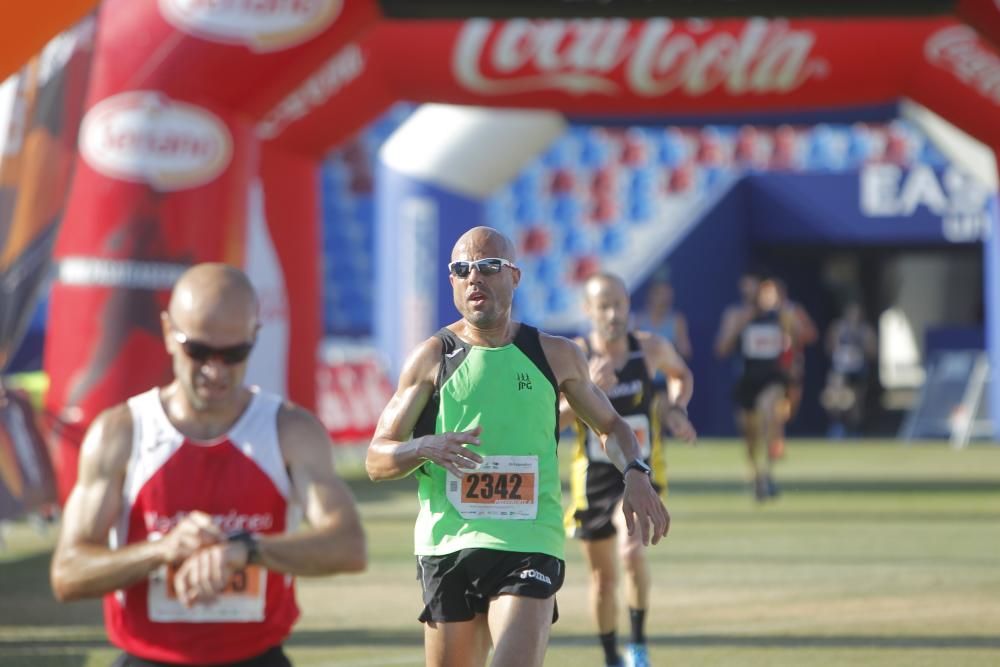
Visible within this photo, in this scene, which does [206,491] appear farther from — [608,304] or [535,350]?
[608,304]

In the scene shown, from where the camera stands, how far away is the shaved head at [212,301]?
3.91 meters

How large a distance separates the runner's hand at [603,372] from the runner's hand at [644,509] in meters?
2.97

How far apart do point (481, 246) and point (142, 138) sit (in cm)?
796

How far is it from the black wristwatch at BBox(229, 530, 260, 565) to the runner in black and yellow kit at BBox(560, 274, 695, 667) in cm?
422

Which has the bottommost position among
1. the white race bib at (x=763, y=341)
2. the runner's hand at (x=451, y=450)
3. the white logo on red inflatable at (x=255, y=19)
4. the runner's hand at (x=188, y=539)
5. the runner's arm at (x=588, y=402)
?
the runner's hand at (x=188, y=539)

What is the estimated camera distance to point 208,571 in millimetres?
3617

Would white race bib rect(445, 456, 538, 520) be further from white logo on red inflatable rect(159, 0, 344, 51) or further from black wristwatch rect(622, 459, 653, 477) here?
white logo on red inflatable rect(159, 0, 344, 51)

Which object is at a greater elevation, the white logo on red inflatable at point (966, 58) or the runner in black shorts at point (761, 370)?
the white logo on red inflatable at point (966, 58)

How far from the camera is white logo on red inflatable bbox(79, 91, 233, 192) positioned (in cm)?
1315

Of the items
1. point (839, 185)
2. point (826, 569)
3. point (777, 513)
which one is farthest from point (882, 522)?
point (839, 185)

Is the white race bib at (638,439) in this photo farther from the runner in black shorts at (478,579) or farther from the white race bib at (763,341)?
the white race bib at (763,341)

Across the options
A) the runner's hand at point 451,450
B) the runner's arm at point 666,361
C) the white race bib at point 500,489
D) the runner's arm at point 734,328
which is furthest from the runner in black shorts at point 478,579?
the runner's arm at point 734,328

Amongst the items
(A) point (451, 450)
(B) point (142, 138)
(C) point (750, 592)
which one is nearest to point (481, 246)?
(A) point (451, 450)

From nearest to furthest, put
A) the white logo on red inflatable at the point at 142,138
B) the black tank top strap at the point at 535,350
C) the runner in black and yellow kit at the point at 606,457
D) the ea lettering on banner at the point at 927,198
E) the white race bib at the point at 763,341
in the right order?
the black tank top strap at the point at 535,350 → the runner in black and yellow kit at the point at 606,457 → the white logo on red inflatable at the point at 142,138 → the white race bib at the point at 763,341 → the ea lettering on banner at the point at 927,198
